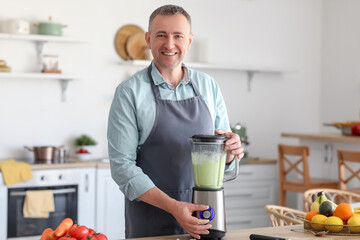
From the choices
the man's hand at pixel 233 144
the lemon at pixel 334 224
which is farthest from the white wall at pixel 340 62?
the man's hand at pixel 233 144

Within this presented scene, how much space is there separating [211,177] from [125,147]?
341 mm

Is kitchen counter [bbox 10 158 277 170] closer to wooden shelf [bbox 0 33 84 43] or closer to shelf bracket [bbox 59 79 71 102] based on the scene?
shelf bracket [bbox 59 79 71 102]

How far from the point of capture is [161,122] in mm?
2234

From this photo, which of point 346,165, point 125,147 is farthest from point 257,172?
point 125,147

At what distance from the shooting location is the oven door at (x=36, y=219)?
442 centimetres

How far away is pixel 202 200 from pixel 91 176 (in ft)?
9.31

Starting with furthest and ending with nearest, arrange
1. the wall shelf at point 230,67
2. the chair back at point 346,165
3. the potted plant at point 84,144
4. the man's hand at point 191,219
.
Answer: the wall shelf at point 230,67
the potted plant at point 84,144
the chair back at point 346,165
the man's hand at point 191,219

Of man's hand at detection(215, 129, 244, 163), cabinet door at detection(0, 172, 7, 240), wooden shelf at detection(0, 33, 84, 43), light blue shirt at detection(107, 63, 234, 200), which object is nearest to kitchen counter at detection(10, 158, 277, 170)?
cabinet door at detection(0, 172, 7, 240)

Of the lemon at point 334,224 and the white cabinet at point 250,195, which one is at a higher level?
→ the lemon at point 334,224

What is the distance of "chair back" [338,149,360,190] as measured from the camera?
4.52 meters

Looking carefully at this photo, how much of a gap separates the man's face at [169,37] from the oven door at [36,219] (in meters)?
2.68

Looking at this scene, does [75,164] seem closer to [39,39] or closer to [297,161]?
[39,39]

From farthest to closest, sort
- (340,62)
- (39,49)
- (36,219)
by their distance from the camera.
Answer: (340,62) → (39,49) → (36,219)

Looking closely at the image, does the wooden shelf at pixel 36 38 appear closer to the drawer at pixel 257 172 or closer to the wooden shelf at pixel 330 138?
the drawer at pixel 257 172
